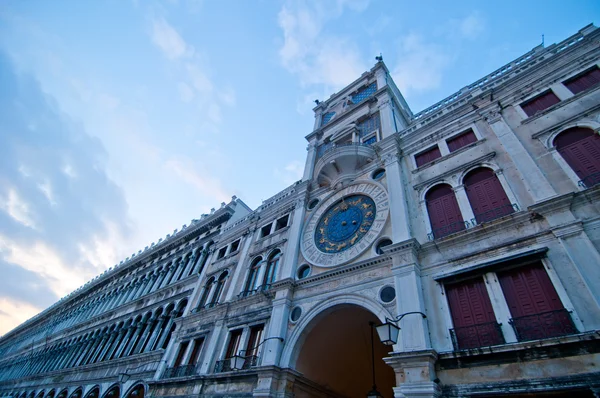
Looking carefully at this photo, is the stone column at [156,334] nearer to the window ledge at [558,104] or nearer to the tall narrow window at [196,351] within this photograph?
the tall narrow window at [196,351]

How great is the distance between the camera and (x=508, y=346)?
23.4 feet

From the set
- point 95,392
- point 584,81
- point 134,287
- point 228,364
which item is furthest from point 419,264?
point 134,287

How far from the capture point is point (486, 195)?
10.6 m

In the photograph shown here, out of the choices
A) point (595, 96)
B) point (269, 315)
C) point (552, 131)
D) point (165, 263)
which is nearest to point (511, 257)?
point (552, 131)

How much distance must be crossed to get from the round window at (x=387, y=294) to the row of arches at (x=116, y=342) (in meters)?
14.6

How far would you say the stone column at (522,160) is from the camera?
29.6 feet

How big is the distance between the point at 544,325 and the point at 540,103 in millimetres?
8324

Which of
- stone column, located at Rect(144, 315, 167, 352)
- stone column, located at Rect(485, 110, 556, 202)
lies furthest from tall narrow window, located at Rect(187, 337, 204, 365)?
stone column, located at Rect(485, 110, 556, 202)

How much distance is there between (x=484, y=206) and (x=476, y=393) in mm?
5756

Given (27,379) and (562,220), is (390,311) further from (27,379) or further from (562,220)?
(27,379)

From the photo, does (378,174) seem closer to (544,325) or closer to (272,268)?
(272,268)

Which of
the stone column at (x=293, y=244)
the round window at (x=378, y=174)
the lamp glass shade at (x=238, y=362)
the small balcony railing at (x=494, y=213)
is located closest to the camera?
the small balcony railing at (x=494, y=213)

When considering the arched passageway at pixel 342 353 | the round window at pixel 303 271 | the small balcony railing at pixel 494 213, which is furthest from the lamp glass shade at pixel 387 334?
the round window at pixel 303 271

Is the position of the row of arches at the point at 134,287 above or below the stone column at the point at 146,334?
above
